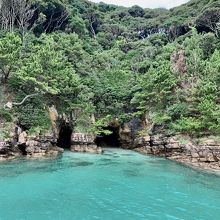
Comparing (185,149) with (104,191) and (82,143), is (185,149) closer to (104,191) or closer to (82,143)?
(82,143)

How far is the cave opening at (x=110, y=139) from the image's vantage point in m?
33.2

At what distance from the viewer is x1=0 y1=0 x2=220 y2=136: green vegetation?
24.8 metres

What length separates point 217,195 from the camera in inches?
597

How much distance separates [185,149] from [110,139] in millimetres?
12532

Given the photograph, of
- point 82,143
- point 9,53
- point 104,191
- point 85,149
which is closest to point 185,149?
point 85,149

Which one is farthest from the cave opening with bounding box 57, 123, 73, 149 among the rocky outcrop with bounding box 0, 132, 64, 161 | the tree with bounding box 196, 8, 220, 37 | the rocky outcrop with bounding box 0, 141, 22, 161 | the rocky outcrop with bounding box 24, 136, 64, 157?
the tree with bounding box 196, 8, 220, 37

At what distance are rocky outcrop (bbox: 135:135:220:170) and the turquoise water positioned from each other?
1786 mm

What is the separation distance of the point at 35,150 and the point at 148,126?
11.3m

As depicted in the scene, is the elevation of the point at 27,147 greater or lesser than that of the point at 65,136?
lesser

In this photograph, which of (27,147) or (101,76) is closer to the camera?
(27,147)

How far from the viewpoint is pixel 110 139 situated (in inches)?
1378

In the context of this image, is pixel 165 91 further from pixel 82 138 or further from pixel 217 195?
pixel 217 195

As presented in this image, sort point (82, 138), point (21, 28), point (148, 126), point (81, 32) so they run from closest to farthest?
1. point (82, 138)
2. point (148, 126)
3. point (21, 28)
4. point (81, 32)

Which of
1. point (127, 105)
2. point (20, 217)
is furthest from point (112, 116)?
point (20, 217)
